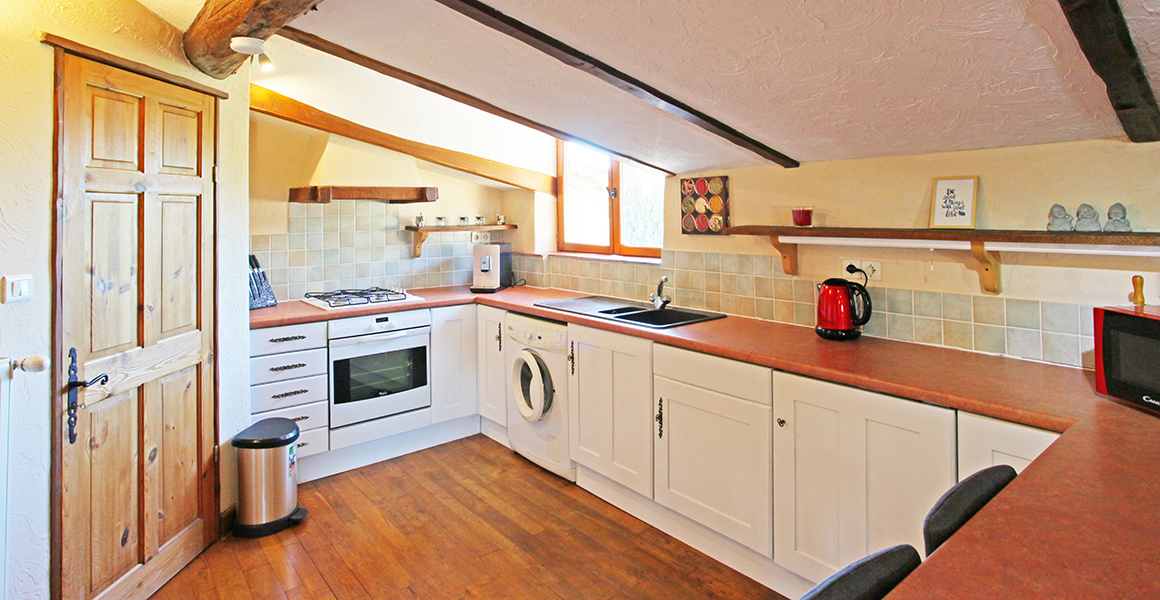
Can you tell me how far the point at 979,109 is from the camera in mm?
1908

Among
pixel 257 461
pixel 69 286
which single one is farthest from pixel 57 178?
pixel 257 461

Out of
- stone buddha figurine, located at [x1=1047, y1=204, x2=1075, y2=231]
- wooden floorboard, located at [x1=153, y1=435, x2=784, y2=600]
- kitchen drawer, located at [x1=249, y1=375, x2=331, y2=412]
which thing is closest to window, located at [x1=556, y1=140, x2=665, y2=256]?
wooden floorboard, located at [x1=153, y1=435, x2=784, y2=600]

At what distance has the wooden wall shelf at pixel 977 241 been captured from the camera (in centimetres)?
184

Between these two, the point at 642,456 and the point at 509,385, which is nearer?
the point at 642,456

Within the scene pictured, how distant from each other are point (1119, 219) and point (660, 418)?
1.68 meters

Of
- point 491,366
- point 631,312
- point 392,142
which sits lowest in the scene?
point 491,366

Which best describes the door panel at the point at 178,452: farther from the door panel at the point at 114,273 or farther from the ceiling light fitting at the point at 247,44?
the ceiling light fitting at the point at 247,44

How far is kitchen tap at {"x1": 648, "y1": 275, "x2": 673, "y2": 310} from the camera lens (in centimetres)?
326

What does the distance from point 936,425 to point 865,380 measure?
0.74ft

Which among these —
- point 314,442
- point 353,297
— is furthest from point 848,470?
point 353,297

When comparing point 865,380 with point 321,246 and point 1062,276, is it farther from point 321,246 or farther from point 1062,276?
point 321,246

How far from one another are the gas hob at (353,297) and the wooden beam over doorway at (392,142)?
853 mm

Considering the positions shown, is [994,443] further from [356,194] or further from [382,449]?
[356,194]

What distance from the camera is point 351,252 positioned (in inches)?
157
